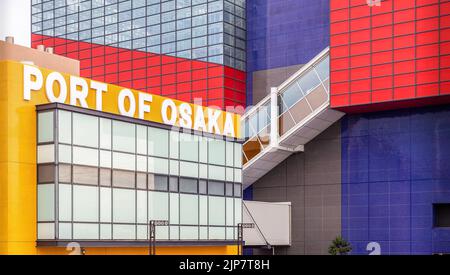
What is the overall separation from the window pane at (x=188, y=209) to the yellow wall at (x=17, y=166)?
11.8 meters

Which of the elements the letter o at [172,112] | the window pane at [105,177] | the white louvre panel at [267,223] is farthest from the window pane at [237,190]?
the window pane at [105,177]

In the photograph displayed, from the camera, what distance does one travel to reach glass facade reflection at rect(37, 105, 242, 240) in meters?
42.1

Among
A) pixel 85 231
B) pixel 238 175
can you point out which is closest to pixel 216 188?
pixel 238 175

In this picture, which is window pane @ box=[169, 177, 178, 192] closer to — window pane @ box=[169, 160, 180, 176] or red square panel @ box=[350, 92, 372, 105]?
window pane @ box=[169, 160, 180, 176]

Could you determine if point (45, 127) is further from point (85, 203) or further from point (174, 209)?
point (174, 209)

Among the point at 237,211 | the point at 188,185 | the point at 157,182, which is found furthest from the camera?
the point at 237,211

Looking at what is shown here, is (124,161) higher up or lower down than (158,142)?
lower down

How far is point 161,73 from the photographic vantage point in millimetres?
82438

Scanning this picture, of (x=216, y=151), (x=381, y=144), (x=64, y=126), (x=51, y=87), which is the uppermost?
(x=51, y=87)

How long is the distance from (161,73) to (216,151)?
2839 cm

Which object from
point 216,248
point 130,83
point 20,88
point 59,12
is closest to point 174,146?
point 216,248

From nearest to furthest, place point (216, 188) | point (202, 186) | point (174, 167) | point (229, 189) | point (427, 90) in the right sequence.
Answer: point (174, 167) < point (202, 186) < point (216, 188) < point (229, 189) < point (427, 90)

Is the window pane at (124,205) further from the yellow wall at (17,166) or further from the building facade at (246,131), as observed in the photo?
the yellow wall at (17,166)
